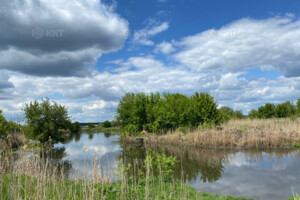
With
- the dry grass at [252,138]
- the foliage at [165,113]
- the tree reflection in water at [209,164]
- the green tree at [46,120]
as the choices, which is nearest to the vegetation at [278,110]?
the foliage at [165,113]

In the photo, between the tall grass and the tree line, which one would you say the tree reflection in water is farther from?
the tree line

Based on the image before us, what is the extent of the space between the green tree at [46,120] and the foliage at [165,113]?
12.0 metres

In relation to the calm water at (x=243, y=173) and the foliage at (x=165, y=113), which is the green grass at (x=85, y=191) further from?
the foliage at (x=165, y=113)

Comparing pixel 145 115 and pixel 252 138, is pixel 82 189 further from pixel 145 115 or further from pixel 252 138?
pixel 145 115

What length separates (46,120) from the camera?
27016 millimetres

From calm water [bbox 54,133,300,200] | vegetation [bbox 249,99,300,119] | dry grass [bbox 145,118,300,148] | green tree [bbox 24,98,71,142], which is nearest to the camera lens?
calm water [bbox 54,133,300,200]

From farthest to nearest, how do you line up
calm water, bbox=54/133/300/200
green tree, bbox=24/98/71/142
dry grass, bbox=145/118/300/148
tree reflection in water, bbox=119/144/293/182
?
green tree, bbox=24/98/71/142, dry grass, bbox=145/118/300/148, tree reflection in water, bbox=119/144/293/182, calm water, bbox=54/133/300/200

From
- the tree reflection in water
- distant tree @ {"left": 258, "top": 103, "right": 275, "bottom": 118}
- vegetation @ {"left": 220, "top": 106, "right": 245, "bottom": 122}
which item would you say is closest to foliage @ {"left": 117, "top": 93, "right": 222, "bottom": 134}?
vegetation @ {"left": 220, "top": 106, "right": 245, "bottom": 122}

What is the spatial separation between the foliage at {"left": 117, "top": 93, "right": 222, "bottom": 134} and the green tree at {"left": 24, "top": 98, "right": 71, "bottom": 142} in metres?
12.0

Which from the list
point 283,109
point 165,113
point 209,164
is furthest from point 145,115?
point 283,109

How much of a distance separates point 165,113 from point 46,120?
1644cm

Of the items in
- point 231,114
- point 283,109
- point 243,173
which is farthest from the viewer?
point 231,114

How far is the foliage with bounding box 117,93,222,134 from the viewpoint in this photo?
30109mm

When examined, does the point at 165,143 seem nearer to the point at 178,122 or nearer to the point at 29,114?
the point at 178,122
